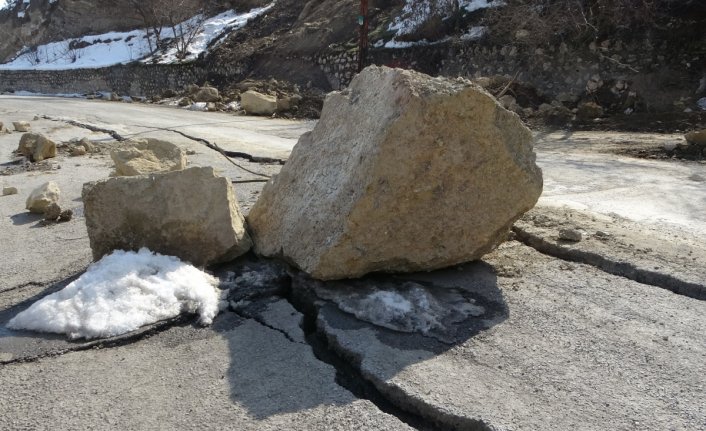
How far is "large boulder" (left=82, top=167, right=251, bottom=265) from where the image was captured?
3168 mm

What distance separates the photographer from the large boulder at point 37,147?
24.0 ft

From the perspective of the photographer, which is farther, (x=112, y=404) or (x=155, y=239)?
(x=155, y=239)

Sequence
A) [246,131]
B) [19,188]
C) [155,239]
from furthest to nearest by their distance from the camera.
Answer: [246,131] → [19,188] → [155,239]

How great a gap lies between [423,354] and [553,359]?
535mm

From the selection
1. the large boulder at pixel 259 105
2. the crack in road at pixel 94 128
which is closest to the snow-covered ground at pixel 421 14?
the large boulder at pixel 259 105

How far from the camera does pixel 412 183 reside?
2.83 meters

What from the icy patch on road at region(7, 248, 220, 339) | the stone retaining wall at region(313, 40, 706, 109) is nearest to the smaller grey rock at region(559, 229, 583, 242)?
the icy patch on road at region(7, 248, 220, 339)

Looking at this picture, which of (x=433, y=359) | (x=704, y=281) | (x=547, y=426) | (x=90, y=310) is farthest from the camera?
(x=704, y=281)

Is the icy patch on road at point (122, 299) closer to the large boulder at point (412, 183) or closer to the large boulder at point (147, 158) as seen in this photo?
the large boulder at point (412, 183)

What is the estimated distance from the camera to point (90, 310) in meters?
2.72

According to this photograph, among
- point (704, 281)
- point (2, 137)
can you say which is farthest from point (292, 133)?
point (704, 281)

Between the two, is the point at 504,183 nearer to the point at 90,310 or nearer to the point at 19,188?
the point at 90,310

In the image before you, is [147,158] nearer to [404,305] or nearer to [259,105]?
[404,305]

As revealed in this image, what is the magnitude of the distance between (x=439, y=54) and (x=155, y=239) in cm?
1290
